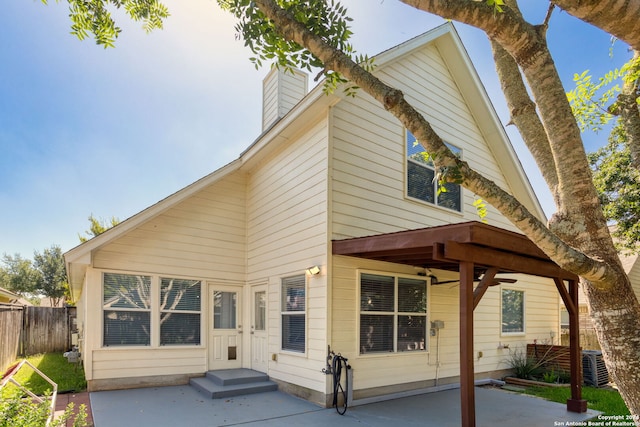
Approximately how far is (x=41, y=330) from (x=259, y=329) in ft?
31.8

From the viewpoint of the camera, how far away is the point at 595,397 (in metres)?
7.08

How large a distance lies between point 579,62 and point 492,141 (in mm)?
2900

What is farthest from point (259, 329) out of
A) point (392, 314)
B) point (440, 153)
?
point (440, 153)

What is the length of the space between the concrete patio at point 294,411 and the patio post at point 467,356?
1.17 m

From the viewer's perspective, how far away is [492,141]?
32.6 ft

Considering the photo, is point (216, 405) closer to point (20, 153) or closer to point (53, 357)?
point (53, 357)

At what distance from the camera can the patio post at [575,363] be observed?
19.8 ft

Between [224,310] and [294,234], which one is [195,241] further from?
[294,234]

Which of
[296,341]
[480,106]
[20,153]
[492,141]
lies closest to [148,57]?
[296,341]

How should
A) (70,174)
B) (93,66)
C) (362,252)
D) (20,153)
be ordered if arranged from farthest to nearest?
(70,174), (20,153), (93,66), (362,252)

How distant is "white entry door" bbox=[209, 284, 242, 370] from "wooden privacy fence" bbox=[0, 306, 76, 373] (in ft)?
23.9

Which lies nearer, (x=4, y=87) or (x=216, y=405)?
(x=216, y=405)

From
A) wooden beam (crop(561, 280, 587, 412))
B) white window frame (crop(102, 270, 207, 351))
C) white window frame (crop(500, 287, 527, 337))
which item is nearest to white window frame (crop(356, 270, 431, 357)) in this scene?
wooden beam (crop(561, 280, 587, 412))

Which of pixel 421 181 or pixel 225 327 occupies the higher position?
pixel 421 181
